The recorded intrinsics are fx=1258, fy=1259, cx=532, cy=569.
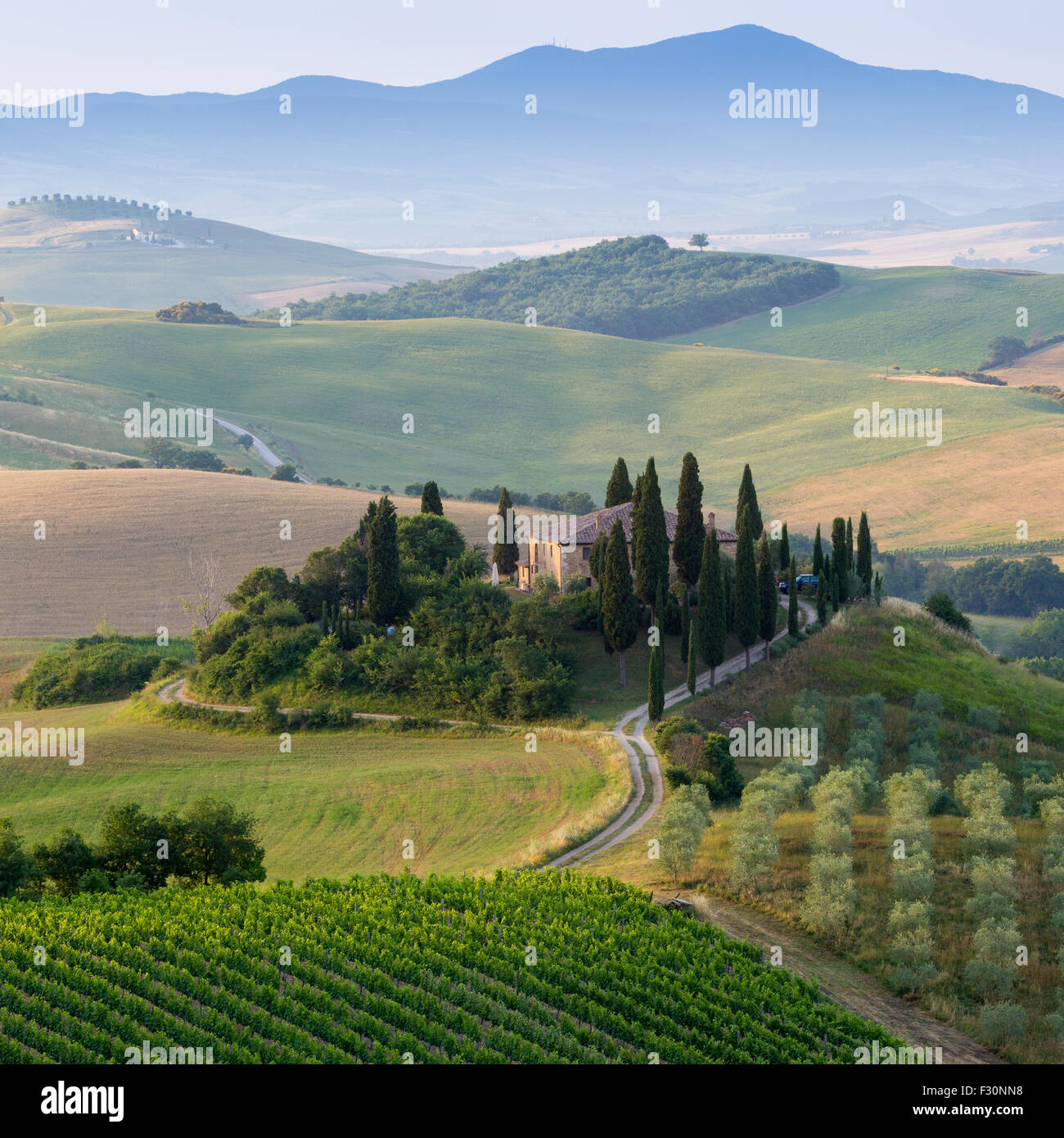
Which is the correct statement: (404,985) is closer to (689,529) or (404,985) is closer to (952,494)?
(689,529)

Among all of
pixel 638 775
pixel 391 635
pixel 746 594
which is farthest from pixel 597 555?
pixel 638 775

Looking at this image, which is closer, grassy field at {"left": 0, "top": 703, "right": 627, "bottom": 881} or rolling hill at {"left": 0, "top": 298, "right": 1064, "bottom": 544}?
grassy field at {"left": 0, "top": 703, "right": 627, "bottom": 881}

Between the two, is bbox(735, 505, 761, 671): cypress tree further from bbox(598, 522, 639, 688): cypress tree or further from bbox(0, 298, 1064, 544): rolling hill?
bbox(0, 298, 1064, 544): rolling hill

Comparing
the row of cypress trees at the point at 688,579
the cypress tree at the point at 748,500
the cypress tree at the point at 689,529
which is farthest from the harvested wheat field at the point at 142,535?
the row of cypress trees at the point at 688,579

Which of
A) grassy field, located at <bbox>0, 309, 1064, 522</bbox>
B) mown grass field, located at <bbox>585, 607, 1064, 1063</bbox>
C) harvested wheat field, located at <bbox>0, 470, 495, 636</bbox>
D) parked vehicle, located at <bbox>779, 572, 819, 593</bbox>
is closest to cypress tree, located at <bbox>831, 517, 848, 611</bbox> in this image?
mown grass field, located at <bbox>585, 607, 1064, 1063</bbox>

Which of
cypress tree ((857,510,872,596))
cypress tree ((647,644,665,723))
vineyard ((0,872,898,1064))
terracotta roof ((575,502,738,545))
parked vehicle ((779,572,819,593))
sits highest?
terracotta roof ((575,502,738,545))
